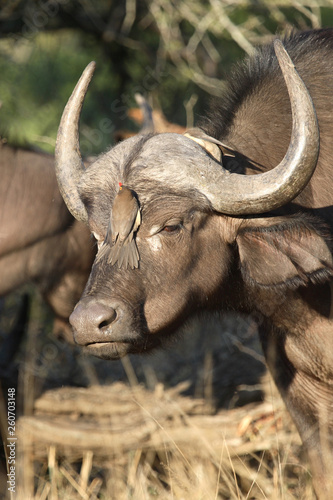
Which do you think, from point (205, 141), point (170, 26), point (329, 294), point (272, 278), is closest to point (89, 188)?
point (205, 141)

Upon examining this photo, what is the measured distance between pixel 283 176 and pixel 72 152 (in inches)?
48.0

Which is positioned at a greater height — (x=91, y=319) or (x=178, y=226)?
(x=178, y=226)

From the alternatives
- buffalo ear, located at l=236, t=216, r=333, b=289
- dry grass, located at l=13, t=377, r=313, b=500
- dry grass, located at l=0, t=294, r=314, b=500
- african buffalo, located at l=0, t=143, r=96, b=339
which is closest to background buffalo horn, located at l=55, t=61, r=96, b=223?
buffalo ear, located at l=236, t=216, r=333, b=289

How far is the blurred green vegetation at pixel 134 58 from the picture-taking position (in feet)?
23.3

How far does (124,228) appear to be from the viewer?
119 inches

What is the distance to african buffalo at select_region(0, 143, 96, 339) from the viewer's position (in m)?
4.95

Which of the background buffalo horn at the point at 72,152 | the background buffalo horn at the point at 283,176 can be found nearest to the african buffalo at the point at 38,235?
the background buffalo horn at the point at 72,152

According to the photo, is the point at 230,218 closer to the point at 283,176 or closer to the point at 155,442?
the point at 283,176

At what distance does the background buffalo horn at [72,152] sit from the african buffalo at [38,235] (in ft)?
4.58

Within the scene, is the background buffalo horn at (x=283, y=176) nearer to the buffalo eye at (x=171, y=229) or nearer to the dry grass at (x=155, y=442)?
the buffalo eye at (x=171, y=229)

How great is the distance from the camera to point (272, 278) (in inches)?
127

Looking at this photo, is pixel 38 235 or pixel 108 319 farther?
pixel 38 235

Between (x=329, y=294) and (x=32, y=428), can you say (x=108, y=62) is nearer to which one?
(x=32, y=428)

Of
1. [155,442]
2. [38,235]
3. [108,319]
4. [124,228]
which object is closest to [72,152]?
[124,228]
